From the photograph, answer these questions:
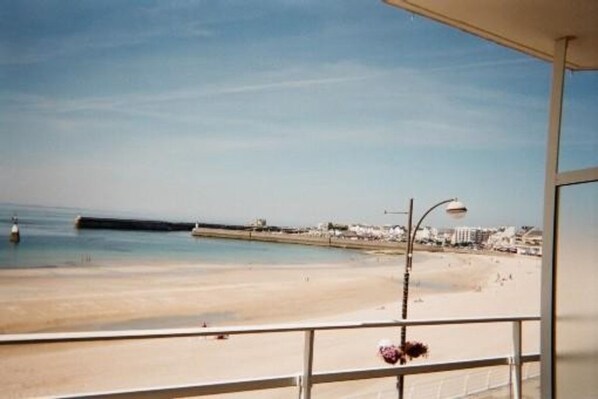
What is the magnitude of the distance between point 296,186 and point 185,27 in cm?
2880

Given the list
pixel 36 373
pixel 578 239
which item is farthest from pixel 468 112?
pixel 578 239

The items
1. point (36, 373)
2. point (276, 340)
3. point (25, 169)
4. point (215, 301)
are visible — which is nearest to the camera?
point (36, 373)

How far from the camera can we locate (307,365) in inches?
85.9

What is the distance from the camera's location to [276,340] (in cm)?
1490

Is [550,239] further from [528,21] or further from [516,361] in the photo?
[528,21]

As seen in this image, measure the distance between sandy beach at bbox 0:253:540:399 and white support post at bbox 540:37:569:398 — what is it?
8.22ft

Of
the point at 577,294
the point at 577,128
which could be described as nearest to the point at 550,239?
the point at 577,294

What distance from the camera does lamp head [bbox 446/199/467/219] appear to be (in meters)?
8.09

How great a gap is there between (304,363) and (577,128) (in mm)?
1617

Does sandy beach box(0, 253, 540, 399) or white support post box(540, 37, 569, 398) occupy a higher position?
white support post box(540, 37, 569, 398)

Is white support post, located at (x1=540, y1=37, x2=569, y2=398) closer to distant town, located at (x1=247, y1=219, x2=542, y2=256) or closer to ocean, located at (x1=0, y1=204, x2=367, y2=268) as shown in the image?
ocean, located at (x1=0, y1=204, x2=367, y2=268)

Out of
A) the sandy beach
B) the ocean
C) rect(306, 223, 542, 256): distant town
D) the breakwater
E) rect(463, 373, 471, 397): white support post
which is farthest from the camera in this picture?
rect(306, 223, 542, 256): distant town

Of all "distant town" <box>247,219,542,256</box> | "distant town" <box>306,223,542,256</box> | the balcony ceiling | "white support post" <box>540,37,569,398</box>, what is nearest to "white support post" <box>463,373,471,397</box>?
"white support post" <box>540,37,569,398</box>

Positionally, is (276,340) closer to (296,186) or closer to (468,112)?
(468,112)
